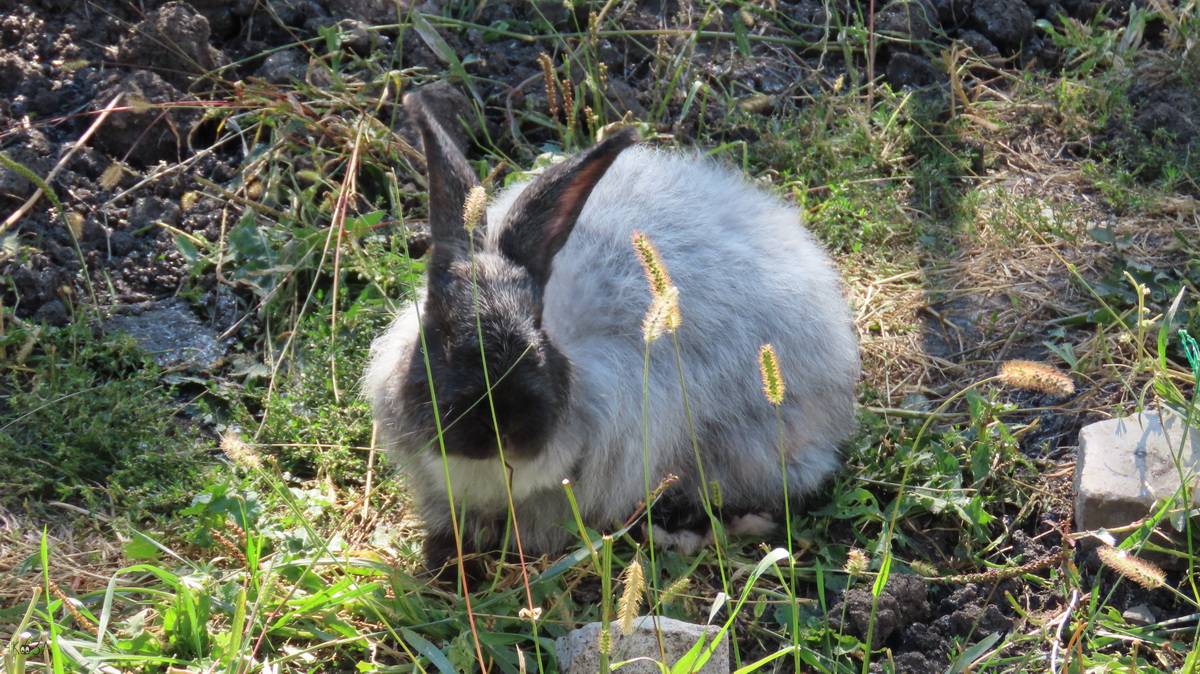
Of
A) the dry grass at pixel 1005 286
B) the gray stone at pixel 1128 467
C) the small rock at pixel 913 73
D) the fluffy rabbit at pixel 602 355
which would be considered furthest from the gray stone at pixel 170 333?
the small rock at pixel 913 73

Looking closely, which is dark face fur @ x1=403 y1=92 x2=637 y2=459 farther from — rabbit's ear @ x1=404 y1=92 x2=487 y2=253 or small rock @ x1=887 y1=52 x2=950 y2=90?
small rock @ x1=887 y1=52 x2=950 y2=90

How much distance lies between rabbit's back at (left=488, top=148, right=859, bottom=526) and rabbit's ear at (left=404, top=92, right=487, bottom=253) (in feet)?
1.26

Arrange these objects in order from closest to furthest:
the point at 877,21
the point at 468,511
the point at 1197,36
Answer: the point at 468,511
the point at 1197,36
the point at 877,21

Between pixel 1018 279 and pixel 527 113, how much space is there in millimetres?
2305

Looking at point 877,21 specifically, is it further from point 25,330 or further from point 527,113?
point 25,330

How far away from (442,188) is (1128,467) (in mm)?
2231

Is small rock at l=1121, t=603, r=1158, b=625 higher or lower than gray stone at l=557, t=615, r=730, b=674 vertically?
lower

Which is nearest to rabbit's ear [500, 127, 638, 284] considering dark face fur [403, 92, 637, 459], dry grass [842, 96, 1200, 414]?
dark face fur [403, 92, 637, 459]

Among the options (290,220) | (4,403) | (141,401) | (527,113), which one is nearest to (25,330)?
(4,403)

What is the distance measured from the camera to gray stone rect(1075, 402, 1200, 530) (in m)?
3.31

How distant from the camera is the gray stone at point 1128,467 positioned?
10.9 feet

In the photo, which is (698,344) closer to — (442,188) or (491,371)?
(491,371)

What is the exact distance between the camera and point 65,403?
12.7ft

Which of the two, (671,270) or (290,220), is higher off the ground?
(671,270)
